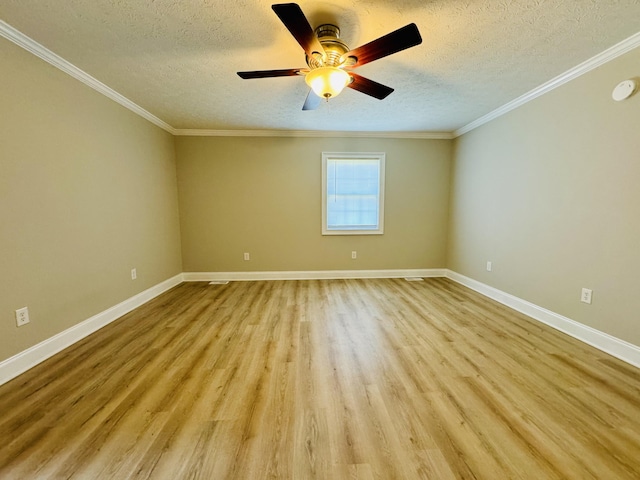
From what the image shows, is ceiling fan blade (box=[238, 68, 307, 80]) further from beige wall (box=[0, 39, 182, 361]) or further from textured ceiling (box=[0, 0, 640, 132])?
beige wall (box=[0, 39, 182, 361])

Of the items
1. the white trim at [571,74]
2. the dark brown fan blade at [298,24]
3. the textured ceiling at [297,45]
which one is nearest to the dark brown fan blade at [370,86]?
the textured ceiling at [297,45]

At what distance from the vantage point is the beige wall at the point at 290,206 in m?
4.09

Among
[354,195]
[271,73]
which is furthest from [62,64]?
[354,195]

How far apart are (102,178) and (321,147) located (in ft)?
9.39

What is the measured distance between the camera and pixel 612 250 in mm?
2035

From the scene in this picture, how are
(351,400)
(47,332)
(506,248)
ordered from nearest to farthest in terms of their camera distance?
(351,400), (47,332), (506,248)

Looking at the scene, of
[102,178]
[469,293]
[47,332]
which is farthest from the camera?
[469,293]

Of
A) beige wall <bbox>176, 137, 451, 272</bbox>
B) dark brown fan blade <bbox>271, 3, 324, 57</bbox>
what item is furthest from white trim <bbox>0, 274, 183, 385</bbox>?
dark brown fan blade <bbox>271, 3, 324, 57</bbox>

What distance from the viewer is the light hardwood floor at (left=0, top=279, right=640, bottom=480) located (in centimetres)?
114

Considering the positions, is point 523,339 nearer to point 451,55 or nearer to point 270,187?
point 451,55

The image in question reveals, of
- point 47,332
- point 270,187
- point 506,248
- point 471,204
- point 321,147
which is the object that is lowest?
point 47,332

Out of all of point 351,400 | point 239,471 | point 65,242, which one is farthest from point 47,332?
point 351,400

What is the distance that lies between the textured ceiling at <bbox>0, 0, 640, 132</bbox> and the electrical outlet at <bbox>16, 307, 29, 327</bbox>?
193cm

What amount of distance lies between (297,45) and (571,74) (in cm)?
243
